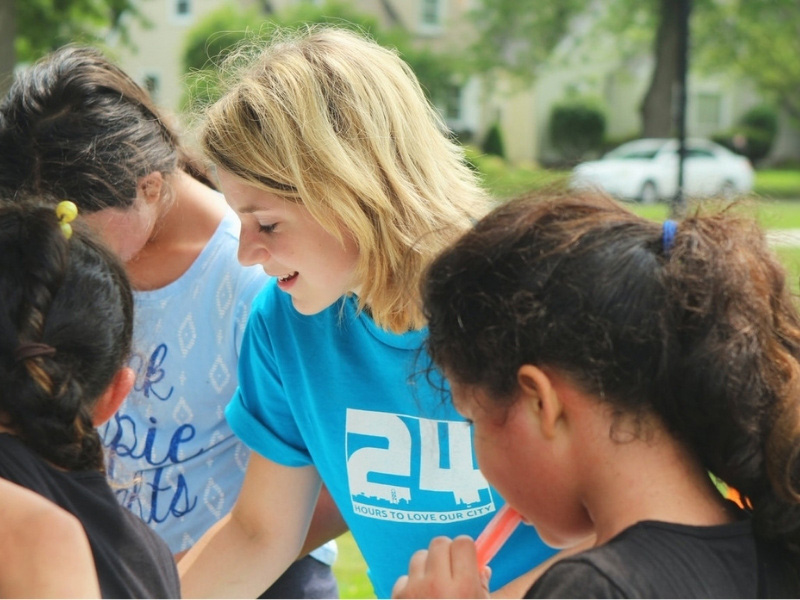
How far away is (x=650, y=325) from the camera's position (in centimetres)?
143

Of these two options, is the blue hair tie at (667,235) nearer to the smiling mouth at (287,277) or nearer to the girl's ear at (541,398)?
the girl's ear at (541,398)

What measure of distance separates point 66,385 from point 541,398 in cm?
76

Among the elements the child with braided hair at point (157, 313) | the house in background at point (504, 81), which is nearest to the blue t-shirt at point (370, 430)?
the child with braided hair at point (157, 313)

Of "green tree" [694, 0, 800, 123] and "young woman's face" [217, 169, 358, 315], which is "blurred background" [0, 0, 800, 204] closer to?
"green tree" [694, 0, 800, 123]

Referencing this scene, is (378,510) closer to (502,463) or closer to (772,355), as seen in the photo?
(502,463)

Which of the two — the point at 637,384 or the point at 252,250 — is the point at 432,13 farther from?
the point at 637,384

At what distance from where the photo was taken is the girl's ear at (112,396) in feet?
6.15

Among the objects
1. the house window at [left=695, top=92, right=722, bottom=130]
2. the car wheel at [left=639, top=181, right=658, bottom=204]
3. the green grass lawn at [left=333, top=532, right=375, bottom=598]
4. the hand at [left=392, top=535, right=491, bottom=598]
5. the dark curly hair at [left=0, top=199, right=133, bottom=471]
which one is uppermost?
the dark curly hair at [left=0, top=199, right=133, bottom=471]

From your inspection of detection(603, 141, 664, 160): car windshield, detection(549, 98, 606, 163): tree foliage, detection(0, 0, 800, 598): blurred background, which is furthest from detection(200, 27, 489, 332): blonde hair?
detection(549, 98, 606, 163): tree foliage

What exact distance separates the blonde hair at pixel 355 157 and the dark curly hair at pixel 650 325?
615 millimetres

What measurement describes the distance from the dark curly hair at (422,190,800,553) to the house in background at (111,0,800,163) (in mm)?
29363

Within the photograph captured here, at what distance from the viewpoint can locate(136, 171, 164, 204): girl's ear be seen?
8.74 ft

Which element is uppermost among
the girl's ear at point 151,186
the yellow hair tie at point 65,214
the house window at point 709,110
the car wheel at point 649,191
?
the yellow hair tie at point 65,214

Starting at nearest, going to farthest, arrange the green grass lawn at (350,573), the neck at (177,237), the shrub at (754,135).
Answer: the neck at (177,237)
the green grass lawn at (350,573)
the shrub at (754,135)
